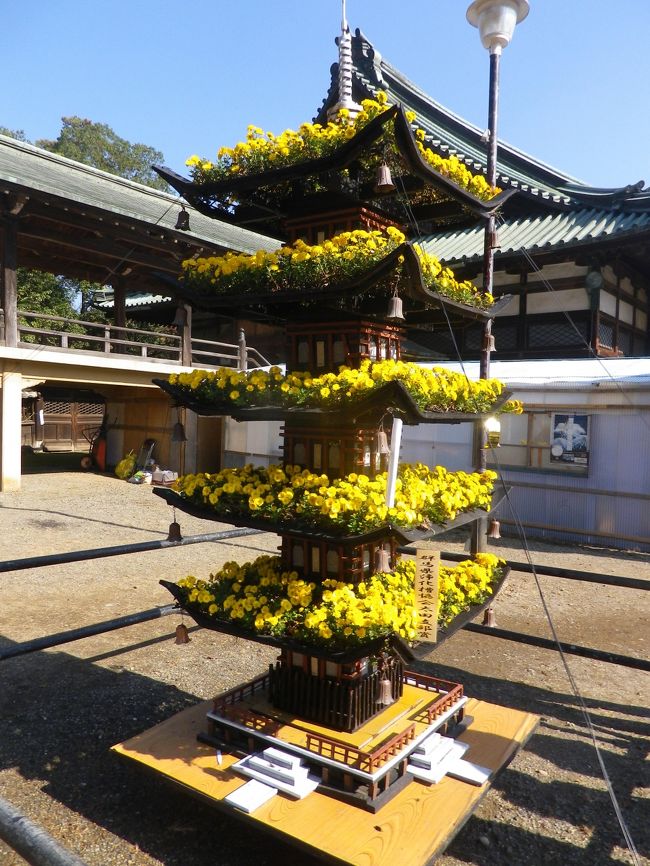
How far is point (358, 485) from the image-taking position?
4105 mm

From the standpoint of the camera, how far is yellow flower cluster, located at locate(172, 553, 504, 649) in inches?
149

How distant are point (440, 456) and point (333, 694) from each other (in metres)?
11.0

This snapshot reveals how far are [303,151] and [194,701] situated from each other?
519cm

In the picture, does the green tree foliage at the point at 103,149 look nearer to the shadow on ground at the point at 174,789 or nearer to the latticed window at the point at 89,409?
the latticed window at the point at 89,409

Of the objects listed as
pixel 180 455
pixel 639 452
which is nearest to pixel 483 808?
pixel 639 452

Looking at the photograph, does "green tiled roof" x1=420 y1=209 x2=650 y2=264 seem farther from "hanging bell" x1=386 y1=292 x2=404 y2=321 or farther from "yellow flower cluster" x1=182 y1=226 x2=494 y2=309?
"hanging bell" x1=386 y1=292 x2=404 y2=321

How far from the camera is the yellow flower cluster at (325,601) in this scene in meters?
3.79

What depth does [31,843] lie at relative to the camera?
4.82 feet

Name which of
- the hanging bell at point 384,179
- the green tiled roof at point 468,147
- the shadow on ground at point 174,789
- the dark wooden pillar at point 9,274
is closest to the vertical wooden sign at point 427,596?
the shadow on ground at point 174,789

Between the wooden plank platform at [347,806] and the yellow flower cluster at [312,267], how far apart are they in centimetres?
347

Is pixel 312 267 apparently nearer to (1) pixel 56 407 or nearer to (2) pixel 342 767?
(2) pixel 342 767

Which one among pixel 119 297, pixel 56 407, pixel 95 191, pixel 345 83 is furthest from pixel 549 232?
pixel 56 407

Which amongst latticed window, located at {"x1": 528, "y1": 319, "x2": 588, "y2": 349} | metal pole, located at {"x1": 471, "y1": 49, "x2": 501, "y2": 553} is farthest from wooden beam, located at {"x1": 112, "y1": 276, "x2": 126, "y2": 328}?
metal pole, located at {"x1": 471, "y1": 49, "x2": 501, "y2": 553}

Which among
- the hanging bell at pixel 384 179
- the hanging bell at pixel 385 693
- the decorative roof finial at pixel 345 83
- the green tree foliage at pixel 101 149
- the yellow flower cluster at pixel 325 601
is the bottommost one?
the hanging bell at pixel 385 693
